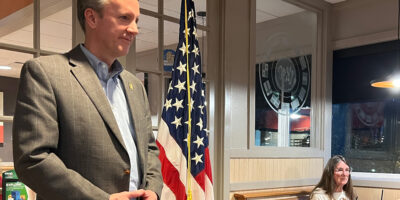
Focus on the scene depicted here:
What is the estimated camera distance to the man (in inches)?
36.4

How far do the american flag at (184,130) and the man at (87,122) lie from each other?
4.48 feet

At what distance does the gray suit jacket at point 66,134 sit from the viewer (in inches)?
36.2

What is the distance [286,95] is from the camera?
3.92m

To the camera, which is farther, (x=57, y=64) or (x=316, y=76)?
(x=316, y=76)

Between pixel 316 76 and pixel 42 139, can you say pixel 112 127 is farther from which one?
pixel 316 76

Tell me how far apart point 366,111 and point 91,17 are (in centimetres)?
379

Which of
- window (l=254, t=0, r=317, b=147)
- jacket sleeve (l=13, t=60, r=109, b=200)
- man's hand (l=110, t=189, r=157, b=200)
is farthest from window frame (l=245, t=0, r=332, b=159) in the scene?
jacket sleeve (l=13, t=60, r=109, b=200)

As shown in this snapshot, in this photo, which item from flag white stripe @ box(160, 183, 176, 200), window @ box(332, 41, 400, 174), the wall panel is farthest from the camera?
window @ box(332, 41, 400, 174)

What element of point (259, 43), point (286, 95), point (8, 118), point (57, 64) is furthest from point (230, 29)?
point (57, 64)

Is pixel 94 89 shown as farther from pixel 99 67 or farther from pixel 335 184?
pixel 335 184

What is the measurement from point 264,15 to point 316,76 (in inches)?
37.1

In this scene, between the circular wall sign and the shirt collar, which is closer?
the shirt collar

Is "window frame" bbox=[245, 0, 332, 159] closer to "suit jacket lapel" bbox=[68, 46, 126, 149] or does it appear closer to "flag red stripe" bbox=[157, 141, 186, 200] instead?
"flag red stripe" bbox=[157, 141, 186, 200]

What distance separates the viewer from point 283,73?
3908 millimetres
